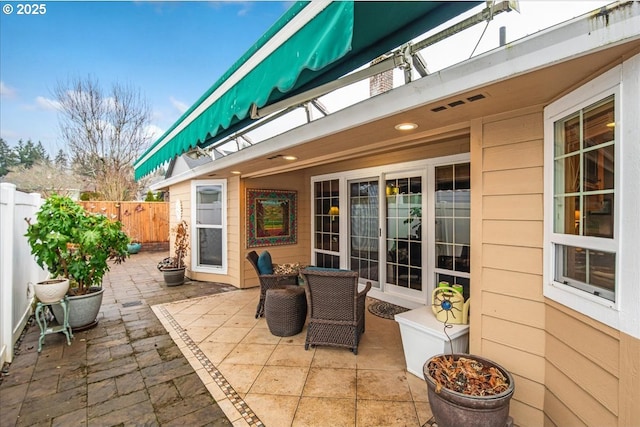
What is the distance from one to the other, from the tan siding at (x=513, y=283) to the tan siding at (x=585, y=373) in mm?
289

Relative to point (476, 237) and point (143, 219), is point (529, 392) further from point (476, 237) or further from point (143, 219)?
point (143, 219)

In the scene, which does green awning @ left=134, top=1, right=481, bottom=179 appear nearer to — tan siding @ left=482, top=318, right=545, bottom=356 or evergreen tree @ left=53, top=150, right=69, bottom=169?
tan siding @ left=482, top=318, right=545, bottom=356

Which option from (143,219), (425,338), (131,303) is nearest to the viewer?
(425,338)

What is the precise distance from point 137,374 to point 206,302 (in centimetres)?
216

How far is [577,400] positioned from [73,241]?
5.15 metres

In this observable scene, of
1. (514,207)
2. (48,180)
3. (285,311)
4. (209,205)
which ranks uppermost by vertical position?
(48,180)

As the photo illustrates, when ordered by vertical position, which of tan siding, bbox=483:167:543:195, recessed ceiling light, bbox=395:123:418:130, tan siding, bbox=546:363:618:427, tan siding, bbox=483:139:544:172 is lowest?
tan siding, bbox=546:363:618:427

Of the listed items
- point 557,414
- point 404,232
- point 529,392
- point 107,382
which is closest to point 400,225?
point 404,232

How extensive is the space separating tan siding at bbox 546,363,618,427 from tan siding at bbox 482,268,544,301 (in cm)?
46

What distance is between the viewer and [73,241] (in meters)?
3.67

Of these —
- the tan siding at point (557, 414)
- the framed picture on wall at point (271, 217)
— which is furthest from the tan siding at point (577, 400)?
the framed picture on wall at point (271, 217)

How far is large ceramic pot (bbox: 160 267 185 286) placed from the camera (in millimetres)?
5969

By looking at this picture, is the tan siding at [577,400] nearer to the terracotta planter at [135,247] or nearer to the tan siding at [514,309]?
the tan siding at [514,309]

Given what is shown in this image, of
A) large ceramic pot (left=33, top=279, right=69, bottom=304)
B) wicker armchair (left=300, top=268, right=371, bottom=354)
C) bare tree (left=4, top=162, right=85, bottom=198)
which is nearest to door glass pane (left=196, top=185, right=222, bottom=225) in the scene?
large ceramic pot (left=33, top=279, right=69, bottom=304)
